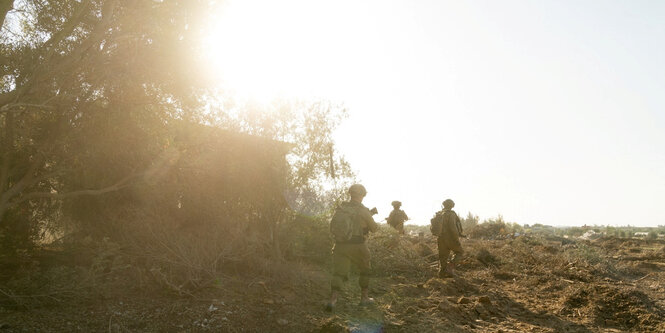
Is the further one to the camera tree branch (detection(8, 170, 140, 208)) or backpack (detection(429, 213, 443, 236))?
backpack (detection(429, 213, 443, 236))

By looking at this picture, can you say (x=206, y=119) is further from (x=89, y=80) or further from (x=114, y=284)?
(x=114, y=284)

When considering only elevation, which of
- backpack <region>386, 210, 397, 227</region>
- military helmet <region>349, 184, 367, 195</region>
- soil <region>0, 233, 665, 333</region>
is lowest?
soil <region>0, 233, 665, 333</region>

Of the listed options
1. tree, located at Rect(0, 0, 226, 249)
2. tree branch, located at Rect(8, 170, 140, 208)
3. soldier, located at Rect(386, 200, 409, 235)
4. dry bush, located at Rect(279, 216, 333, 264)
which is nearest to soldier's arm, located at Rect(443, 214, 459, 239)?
dry bush, located at Rect(279, 216, 333, 264)

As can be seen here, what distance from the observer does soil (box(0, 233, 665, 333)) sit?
4.91m

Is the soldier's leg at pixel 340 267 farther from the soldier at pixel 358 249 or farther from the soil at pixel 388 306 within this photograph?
the soil at pixel 388 306

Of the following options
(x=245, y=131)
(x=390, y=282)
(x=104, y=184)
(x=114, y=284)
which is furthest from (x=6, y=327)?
(x=390, y=282)

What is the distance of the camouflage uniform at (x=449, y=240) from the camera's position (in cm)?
973

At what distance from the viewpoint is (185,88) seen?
8367 millimetres

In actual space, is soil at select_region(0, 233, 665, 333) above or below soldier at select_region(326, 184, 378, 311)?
Result: below

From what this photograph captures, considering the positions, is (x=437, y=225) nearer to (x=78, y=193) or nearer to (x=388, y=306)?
(x=388, y=306)

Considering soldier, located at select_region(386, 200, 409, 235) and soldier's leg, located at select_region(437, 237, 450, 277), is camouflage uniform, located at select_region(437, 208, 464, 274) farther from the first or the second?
soldier, located at select_region(386, 200, 409, 235)

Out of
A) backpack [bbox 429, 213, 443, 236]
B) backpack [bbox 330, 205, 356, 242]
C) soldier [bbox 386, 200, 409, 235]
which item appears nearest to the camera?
backpack [bbox 330, 205, 356, 242]

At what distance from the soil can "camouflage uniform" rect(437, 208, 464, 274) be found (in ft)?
1.77

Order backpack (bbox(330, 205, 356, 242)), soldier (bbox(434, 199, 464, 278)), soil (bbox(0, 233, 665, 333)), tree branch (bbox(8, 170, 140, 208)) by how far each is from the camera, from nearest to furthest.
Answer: soil (bbox(0, 233, 665, 333)) → backpack (bbox(330, 205, 356, 242)) → tree branch (bbox(8, 170, 140, 208)) → soldier (bbox(434, 199, 464, 278))
